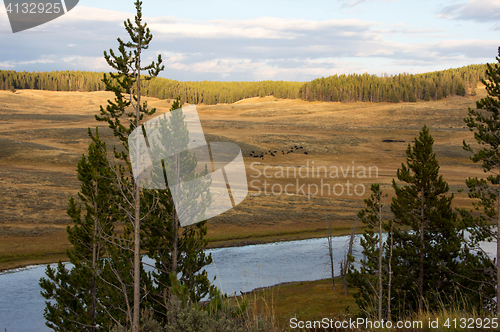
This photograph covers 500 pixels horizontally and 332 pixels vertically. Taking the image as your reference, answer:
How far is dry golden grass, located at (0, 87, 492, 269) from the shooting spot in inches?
1815

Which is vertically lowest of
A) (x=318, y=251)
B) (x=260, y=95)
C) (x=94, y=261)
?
(x=318, y=251)

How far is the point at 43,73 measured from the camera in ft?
630

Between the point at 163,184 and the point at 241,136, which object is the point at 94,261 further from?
the point at 241,136

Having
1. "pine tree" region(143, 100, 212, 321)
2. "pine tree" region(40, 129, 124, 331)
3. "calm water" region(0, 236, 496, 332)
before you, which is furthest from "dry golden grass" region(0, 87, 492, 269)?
"pine tree" region(143, 100, 212, 321)

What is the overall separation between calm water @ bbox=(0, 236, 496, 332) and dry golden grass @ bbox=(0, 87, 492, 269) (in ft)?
10.8

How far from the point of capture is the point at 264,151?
86.8 metres

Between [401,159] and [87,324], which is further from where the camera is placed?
Result: [401,159]

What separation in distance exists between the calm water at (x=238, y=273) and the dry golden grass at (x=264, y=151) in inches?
129

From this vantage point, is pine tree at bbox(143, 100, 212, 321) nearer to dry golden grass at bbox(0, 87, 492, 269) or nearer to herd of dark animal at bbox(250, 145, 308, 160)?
dry golden grass at bbox(0, 87, 492, 269)

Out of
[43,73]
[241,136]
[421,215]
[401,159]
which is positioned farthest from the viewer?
[43,73]

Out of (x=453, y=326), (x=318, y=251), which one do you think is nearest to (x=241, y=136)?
(x=318, y=251)

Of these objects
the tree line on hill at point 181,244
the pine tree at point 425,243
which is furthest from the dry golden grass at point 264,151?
the pine tree at point 425,243

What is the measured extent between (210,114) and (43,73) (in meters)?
98.0

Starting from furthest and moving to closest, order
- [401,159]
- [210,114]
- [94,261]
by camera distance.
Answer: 1. [210,114]
2. [401,159]
3. [94,261]
